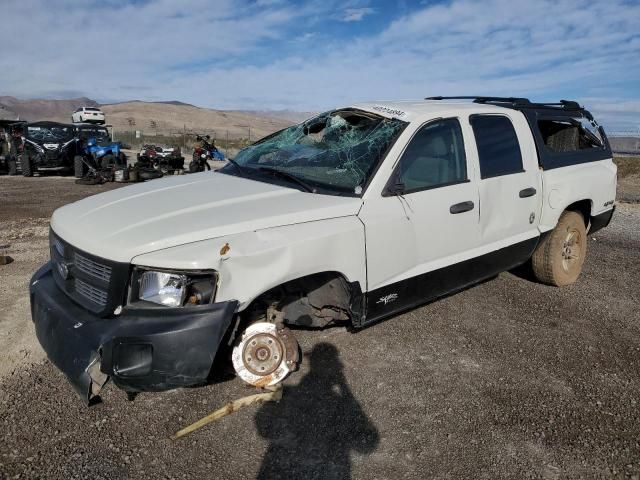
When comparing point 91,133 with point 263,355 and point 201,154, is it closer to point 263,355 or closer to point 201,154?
point 201,154

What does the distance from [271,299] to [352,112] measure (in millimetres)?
1753

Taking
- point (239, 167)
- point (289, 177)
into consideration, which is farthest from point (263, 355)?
point (239, 167)

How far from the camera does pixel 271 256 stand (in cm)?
257

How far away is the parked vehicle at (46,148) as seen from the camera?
50.6 feet

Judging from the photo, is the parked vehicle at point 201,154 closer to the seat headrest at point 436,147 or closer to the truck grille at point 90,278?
the seat headrest at point 436,147

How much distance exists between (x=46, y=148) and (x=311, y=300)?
51.0 ft

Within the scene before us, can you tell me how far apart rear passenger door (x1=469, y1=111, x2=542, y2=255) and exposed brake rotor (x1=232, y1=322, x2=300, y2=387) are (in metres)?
1.88

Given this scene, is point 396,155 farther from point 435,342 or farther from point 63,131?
point 63,131

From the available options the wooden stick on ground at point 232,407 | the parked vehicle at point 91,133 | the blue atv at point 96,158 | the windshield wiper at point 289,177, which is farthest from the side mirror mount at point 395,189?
the parked vehicle at point 91,133

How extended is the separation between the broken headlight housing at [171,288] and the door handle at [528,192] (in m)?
2.81

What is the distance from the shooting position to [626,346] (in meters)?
3.78

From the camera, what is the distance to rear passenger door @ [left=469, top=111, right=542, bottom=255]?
12.5ft

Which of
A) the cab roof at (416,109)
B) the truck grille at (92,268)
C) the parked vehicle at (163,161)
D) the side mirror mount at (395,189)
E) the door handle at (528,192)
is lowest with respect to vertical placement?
the parked vehicle at (163,161)

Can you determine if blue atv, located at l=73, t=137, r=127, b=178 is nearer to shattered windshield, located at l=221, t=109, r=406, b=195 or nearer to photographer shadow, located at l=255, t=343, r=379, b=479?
shattered windshield, located at l=221, t=109, r=406, b=195
